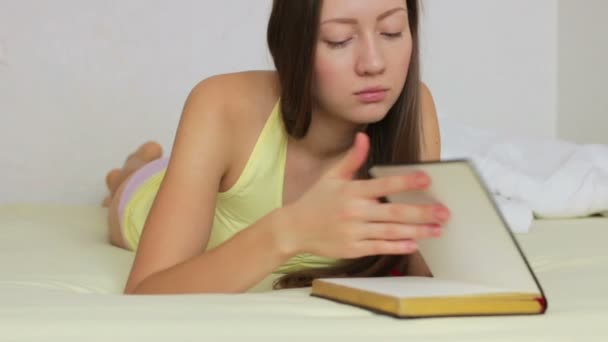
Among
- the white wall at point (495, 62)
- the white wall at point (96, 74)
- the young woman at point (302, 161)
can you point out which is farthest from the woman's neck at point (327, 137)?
the white wall at point (495, 62)

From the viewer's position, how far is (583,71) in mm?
2867

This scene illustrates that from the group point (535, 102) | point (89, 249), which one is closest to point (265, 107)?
point (89, 249)

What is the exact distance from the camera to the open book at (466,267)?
0.86 m

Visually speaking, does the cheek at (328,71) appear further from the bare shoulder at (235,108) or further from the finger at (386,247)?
the finger at (386,247)

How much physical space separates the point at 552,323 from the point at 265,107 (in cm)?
65

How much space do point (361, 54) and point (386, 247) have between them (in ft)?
1.20

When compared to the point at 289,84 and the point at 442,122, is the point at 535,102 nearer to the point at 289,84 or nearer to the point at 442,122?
the point at 442,122

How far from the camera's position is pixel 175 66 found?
2709 mm

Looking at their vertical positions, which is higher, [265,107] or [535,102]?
[265,107]

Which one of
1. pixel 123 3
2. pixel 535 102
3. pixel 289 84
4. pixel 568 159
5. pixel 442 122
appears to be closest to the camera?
pixel 289 84

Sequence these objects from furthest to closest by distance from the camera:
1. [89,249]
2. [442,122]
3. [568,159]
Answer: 1. [442,122]
2. [568,159]
3. [89,249]

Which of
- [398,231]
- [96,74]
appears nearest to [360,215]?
[398,231]

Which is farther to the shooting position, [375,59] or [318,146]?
[318,146]

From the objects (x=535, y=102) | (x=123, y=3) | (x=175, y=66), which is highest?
(x=123, y=3)
